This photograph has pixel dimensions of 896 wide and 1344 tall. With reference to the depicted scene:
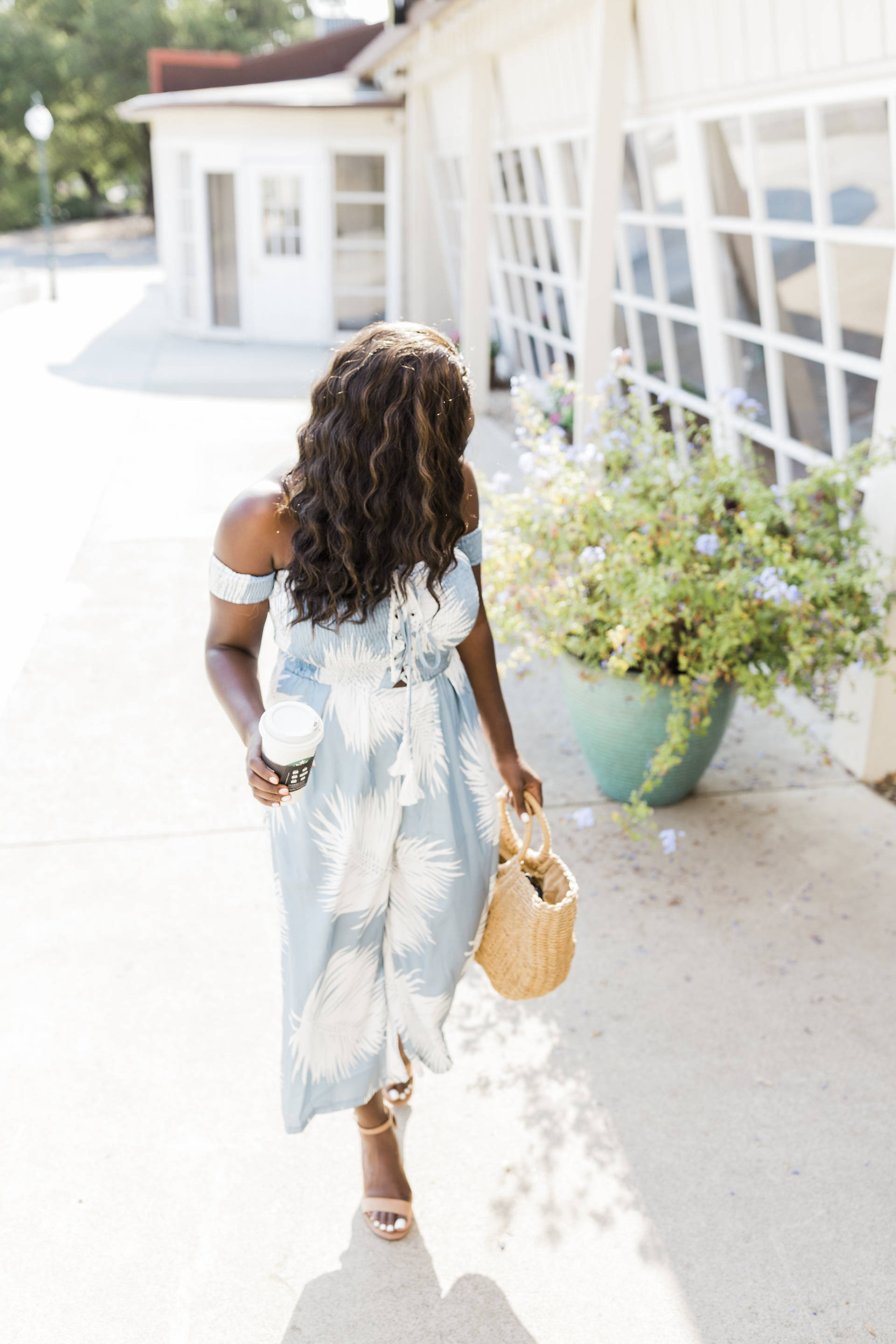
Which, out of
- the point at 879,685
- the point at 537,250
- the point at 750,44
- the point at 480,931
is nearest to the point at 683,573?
the point at 879,685

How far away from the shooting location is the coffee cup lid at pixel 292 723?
1585 mm

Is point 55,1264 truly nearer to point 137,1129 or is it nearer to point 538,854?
point 137,1129

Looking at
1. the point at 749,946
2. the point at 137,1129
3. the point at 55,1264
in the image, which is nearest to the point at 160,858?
the point at 137,1129

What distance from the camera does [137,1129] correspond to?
2330 millimetres

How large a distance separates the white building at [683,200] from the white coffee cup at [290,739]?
111cm

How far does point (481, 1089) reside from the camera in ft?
8.12

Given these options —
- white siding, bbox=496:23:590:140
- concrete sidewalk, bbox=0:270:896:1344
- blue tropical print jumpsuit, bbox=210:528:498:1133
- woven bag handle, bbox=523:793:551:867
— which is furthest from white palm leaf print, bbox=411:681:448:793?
white siding, bbox=496:23:590:140

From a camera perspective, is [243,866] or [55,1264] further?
[243,866]

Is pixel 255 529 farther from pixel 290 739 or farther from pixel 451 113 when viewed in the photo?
pixel 451 113

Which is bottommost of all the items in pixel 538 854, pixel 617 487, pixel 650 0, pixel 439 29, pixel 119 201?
pixel 538 854

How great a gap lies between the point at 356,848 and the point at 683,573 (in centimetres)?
154

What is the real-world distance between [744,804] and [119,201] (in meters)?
49.0

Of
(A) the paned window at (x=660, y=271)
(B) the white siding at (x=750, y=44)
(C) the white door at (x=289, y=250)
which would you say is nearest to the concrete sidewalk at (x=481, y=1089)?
(A) the paned window at (x=660, y=271)

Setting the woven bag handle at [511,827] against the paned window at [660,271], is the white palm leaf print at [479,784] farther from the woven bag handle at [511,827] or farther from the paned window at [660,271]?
the paned window at [660,271]
